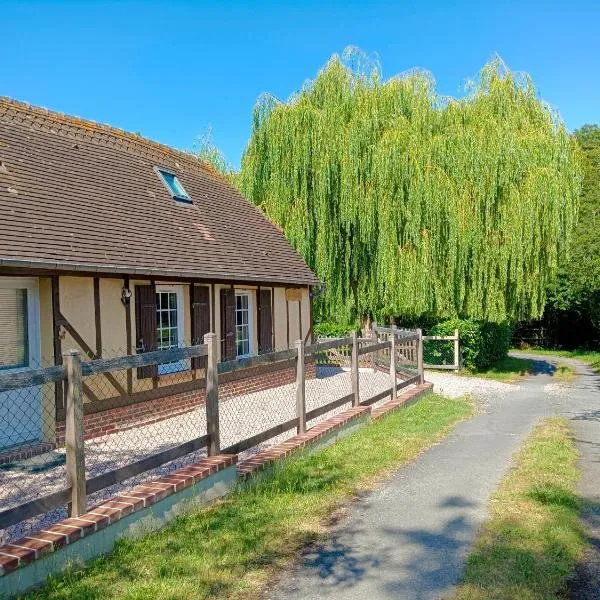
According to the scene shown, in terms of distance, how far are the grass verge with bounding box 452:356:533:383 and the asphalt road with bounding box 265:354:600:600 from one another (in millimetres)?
9884

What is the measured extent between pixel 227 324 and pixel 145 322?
8.40 ft

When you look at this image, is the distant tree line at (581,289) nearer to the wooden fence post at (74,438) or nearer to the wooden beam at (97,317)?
the wooden beam at (97,317)

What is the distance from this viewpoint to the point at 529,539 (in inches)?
186

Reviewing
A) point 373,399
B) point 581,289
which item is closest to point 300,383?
point 373,399

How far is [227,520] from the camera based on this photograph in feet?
16.6

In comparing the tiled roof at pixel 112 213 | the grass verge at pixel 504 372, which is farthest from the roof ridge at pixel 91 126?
the grass verge at pixel 504 372

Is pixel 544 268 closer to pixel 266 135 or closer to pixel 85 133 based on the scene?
pixel 266 135

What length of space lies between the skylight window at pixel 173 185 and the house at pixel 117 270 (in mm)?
40

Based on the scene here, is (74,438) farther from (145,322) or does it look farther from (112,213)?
(112,213)

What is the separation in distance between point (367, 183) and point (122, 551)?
47.0ft

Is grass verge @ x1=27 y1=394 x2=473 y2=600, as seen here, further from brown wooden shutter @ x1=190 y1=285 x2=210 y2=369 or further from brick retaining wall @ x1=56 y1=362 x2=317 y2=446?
brown wooden shutter @ x1=190 y1=285 x2=210 y2=369

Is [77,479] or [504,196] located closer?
[77,479]

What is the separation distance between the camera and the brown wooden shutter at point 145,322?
10031 mm

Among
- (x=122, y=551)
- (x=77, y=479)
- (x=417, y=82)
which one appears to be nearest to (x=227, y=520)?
(x=122, y=551)
